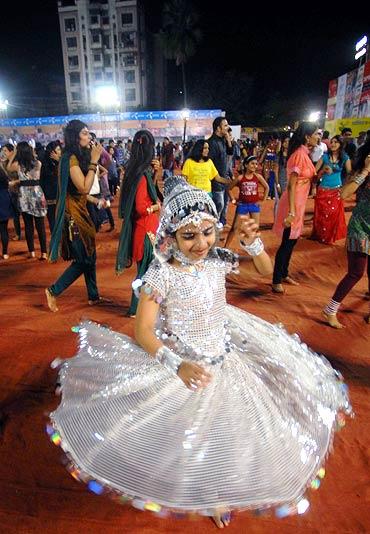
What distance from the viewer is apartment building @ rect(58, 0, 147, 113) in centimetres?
5703

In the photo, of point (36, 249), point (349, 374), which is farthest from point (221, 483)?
point (36, 249)

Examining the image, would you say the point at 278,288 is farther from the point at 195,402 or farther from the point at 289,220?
the point at 195,402

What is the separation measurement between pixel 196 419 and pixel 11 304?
408cm

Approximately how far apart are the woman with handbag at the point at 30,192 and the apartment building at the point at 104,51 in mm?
54342

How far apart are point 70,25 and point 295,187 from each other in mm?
69007

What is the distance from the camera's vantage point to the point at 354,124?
23.6 m

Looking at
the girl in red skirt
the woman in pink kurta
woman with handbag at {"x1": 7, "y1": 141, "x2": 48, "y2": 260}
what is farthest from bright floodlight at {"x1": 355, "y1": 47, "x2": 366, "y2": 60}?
woman with handbag at {"x1": 7, "y1": 141, "x2": 48, "y2": 260}

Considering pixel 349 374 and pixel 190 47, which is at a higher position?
pixel 190 47

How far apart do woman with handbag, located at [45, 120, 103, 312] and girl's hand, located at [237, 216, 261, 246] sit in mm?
2525

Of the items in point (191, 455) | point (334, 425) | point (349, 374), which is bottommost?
point (349, 374)

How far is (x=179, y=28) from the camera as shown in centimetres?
5012

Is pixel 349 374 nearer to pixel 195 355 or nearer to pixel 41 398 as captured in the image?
pixel 195 355

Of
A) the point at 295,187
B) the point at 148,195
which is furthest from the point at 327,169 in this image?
the point at 148,195

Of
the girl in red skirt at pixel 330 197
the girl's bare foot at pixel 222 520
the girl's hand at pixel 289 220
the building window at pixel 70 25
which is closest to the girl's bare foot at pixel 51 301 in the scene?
the girl's hand at pixel 289 220
